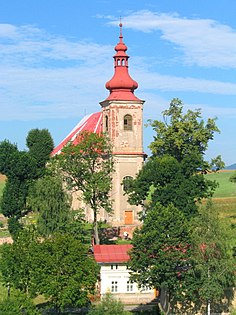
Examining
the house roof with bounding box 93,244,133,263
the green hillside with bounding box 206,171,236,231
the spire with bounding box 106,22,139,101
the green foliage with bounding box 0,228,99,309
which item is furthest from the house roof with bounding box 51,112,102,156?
the green foliage with bounding box 0,228,99,309

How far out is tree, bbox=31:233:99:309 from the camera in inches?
1565

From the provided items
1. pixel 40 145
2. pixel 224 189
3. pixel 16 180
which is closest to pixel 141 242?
pixel 16 180

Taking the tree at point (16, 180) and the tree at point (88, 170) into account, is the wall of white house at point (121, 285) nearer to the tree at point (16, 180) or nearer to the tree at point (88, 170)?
the tree at point (88, 170)

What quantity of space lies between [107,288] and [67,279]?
645 cm

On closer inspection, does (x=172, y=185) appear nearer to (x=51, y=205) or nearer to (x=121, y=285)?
(x=51, y=205)

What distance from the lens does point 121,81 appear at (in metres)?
64.6

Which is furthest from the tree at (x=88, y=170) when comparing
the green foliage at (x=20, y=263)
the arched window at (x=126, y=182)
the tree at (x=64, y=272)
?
the tree at (x=64, y=272)

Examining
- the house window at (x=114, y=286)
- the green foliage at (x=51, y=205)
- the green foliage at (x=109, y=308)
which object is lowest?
the green foliage at (x=109, y=308)

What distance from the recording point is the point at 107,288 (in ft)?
151

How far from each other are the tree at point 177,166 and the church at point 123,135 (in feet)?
5.40

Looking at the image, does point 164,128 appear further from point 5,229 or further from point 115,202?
point 5,229

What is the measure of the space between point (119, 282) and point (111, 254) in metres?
2.00

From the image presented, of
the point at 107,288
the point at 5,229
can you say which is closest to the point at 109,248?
the point at 107,288

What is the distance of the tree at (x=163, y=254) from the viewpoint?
40281 millimetres
